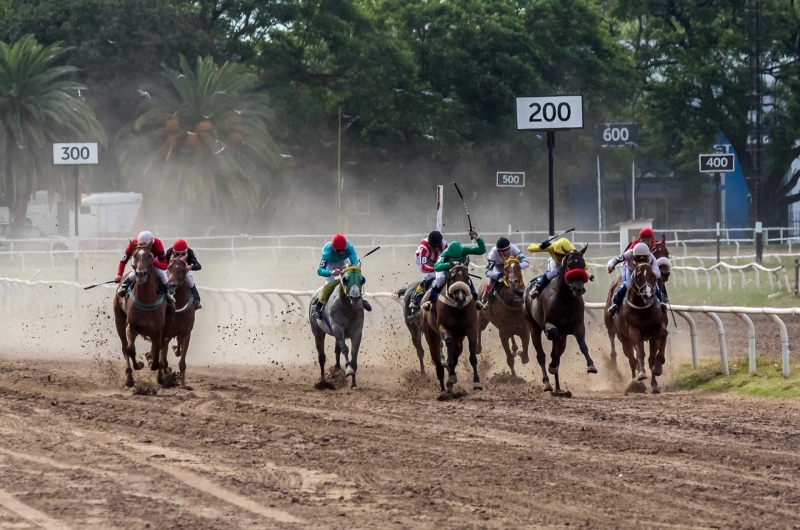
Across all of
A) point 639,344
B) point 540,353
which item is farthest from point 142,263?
point 639,344

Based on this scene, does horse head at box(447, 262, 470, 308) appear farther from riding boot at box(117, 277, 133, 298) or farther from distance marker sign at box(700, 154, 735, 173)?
distance marker sign at box(700, 154, 735, 173)

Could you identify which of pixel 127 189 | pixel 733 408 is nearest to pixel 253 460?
pixel 733 408

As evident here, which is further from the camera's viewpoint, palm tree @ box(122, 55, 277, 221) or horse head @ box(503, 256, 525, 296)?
palm tree @ box(122, 55, 277, 221)

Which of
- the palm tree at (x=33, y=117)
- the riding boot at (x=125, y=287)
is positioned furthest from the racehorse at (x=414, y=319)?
the palm tree at (x=33, y=117)

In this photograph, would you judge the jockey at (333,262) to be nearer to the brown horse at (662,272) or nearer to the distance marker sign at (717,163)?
the brown horse at (662,272)

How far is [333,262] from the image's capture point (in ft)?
50.6

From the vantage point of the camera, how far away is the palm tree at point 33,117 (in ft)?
144

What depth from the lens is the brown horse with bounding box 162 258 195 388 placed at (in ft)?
49.1

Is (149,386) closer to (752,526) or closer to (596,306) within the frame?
(596,306)

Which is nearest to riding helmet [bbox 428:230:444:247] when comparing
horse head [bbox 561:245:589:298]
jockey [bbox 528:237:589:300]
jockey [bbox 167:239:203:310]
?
jockey [bbox 528:237:589:300]

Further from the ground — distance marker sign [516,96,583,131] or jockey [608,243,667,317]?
distance marker sign [516,96,583,131]

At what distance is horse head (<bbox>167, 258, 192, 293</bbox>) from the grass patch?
6012 millimetres

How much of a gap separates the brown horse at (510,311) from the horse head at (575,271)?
1692mm

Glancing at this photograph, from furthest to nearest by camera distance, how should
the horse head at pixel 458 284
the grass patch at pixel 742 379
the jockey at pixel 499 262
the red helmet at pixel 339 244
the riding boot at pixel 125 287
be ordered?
the jockey at pixel 499 262 < the red helmet at pixel 339 244 < the riding boot at pixel 125 287 < the horse head at pixel 458 284 < the grass patch at pixel 742 379
